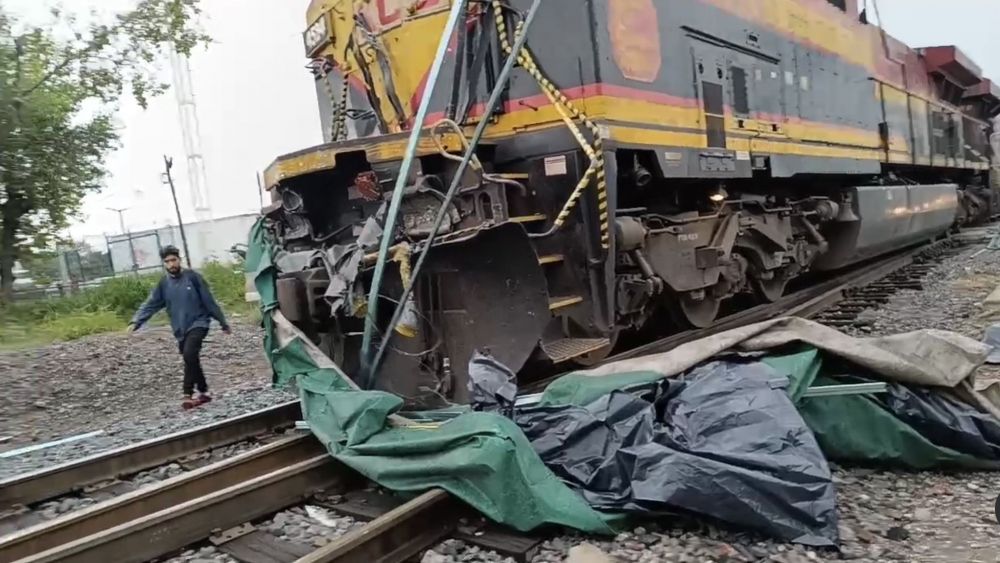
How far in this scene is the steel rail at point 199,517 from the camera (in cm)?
290

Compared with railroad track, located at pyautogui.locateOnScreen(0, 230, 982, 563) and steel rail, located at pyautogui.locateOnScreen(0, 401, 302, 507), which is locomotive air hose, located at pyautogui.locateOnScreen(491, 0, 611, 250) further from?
steel rail, located at pyautogui.locateOnScreen(0, 401, 302, 507)

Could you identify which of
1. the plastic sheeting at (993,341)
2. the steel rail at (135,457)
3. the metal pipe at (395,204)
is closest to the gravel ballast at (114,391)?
the steel rail at (135,457)

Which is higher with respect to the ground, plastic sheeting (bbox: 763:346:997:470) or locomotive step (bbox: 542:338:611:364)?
locomotive step (bbox: 542:338:611:364)

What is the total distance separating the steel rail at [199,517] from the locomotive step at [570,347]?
1.30 m

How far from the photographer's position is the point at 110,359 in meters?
8.97

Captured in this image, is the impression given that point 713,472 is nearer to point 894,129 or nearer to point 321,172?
point 321,172

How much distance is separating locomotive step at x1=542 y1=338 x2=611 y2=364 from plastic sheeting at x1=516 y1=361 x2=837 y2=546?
811mm

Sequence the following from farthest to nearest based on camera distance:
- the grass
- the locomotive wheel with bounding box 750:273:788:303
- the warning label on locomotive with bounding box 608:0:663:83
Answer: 1. the grass
2. the locomotive wheel with bounding box 750:273:788:303
3. the warning label on locomotive with bounding box 608:0:663:83

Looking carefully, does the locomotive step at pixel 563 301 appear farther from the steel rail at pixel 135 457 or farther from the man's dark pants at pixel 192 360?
the man's dark pants at pixel 192 360

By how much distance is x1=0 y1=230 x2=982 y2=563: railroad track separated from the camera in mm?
2869

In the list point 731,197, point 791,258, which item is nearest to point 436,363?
point 731,197

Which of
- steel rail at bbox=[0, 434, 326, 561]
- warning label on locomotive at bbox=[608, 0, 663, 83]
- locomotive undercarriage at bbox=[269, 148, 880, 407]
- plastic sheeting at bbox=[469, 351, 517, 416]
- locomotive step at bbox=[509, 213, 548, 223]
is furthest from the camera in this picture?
warning label on locomotive at bbox=[608, 0, 663, 83]

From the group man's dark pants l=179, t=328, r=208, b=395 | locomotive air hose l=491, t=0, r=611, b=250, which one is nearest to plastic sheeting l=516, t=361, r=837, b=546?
locomotive air hose l=491, t=0, r=611, b=250

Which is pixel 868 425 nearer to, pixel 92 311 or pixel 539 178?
pixel 539 178
